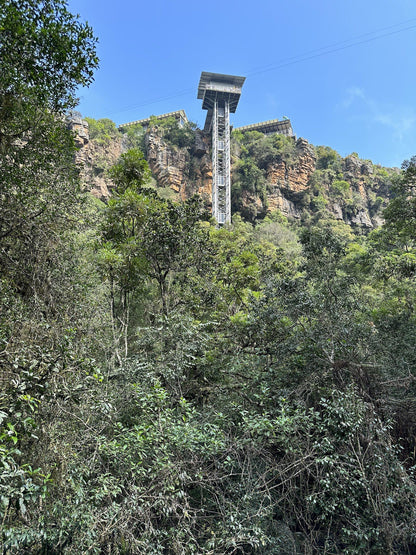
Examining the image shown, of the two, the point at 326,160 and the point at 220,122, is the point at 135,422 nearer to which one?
the point at 220,122

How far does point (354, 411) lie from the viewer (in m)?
4.22

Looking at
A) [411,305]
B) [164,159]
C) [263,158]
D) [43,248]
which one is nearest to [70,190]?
[43,248]

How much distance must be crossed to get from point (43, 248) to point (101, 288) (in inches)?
103

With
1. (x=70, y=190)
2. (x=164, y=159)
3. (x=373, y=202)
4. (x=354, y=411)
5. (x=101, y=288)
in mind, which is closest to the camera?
(x=354, y=411)

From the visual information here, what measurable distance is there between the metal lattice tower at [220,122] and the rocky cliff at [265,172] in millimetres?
1520

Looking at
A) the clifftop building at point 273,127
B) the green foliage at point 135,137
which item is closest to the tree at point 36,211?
the green foliage at point 135,137

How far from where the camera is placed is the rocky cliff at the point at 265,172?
124ft

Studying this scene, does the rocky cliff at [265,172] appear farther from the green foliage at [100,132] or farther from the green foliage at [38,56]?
the green foliage at [38,56]

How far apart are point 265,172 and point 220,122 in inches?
372

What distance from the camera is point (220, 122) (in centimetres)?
4391

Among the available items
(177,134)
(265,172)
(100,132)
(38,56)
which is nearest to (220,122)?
(177,134)

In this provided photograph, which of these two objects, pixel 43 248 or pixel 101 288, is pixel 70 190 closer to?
pixel 43 248

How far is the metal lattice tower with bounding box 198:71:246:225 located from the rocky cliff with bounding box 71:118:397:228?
1.52 metres

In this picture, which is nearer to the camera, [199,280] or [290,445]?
[290,445]
